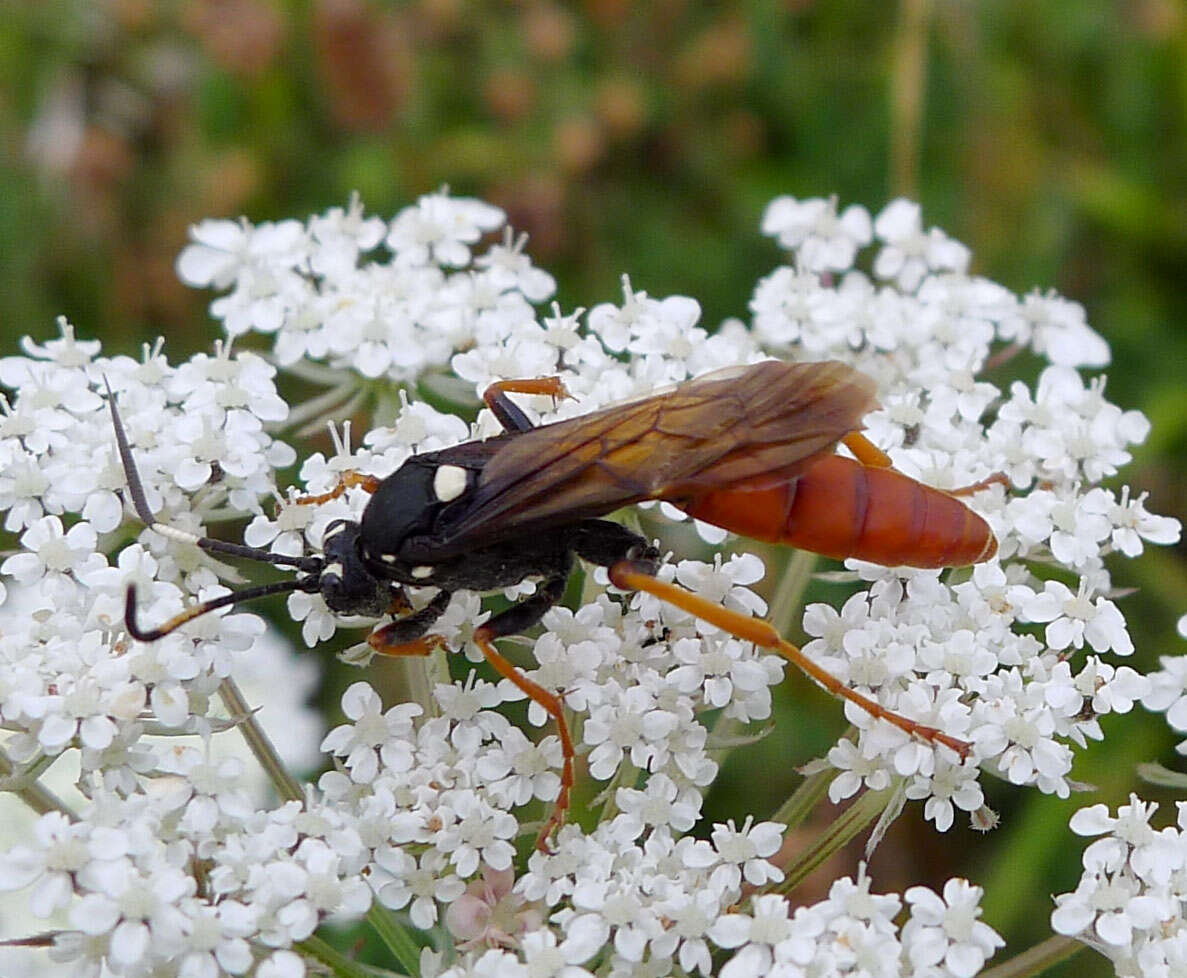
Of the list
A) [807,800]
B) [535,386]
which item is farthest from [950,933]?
[535,386]

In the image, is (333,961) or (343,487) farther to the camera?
(343,487)

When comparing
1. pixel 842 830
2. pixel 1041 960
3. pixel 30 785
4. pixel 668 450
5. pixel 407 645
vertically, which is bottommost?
pixel 1041 960

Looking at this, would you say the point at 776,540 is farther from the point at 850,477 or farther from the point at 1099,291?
the point at 1099,291

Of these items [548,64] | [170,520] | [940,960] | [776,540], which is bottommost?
[940,960]

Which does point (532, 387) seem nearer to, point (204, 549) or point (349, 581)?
point (349, 581)

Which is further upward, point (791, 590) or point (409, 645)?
point (791, 590)

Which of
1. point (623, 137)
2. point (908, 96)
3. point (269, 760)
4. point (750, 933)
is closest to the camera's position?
point (750, 933)

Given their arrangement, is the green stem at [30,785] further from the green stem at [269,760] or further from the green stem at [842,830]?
the green stem at [842,830]

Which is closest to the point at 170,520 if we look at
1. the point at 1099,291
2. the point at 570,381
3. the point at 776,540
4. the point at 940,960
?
the point at 570,381
